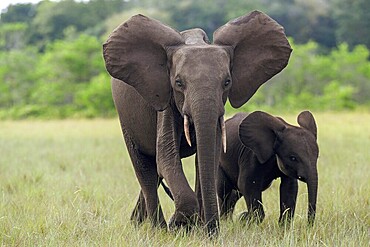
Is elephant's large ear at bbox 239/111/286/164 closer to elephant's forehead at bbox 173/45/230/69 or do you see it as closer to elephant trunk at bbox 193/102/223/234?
elephant trunk at bbox 193/102/223/234

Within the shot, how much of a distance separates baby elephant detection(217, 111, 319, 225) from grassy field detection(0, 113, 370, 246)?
0.21 meters

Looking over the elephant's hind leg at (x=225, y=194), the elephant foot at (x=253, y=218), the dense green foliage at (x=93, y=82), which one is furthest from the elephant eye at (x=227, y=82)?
the dense green foliage at (x=93, y=82)

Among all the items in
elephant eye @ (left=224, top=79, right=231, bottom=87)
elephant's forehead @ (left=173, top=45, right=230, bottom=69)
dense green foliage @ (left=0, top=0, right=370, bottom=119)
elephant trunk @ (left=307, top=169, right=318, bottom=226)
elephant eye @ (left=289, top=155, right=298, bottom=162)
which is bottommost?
dense green foliage @ (left=0, top=0, right=370, bottom=119)

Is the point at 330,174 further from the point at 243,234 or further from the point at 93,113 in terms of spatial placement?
the point at 93,113

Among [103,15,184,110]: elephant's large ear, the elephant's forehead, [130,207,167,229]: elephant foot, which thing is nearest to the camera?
the elephant's forehead

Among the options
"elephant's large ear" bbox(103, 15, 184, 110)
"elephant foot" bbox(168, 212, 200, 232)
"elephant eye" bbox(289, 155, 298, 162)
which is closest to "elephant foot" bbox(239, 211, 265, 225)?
"elephant eye" bbox(289, 155, 298, 162)

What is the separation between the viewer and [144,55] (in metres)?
5.26

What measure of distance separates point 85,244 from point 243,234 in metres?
1.15

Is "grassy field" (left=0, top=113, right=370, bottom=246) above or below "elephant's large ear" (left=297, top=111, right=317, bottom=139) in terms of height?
below

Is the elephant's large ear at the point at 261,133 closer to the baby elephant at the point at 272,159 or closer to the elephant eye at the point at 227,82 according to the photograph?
the baby elephant at the point at 272,159

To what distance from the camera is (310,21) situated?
190 ft

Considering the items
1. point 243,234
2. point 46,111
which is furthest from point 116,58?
point 46,111

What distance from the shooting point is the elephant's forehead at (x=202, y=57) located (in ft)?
15.6

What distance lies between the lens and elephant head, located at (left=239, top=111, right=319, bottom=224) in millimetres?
5672
